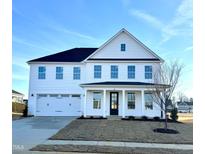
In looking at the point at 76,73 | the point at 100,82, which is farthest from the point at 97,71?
the point at 76,73

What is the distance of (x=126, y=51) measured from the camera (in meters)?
19.2

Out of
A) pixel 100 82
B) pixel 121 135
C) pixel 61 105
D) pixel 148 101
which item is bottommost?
pixel 121 135

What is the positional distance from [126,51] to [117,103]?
14.5 feet

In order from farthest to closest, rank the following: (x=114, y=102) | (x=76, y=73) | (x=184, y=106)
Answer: (x=184, y=106), (x=76, y=73), (x=114, y=102)

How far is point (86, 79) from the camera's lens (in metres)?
19.1

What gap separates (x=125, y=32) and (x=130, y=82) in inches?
167

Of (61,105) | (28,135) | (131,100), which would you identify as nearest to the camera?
(28,135)

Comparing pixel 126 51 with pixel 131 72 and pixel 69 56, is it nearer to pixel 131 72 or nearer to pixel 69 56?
pixel 131 72

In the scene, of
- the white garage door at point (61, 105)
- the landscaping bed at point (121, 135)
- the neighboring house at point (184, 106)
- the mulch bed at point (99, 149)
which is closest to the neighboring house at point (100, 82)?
the white garage door at point (61, 105)

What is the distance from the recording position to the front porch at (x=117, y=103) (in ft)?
60.8

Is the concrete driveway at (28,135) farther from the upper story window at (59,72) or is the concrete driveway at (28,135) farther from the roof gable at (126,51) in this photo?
the roof gable at (126,51)

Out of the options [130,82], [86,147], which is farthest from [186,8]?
[130,82]
